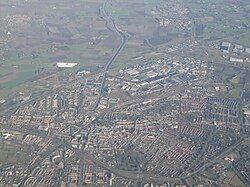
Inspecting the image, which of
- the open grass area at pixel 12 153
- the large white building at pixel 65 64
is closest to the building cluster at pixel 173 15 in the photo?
the large white building at pixel 65 64

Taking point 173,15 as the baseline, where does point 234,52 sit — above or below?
below

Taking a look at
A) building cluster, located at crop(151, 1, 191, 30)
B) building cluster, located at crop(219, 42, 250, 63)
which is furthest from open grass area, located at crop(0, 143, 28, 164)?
building cluster, located at crop(151, 1, 191, 30)

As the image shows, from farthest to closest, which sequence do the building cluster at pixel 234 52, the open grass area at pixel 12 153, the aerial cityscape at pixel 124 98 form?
the building cluster at pixel 234 52 → the open grass area at pixel 12 153 → the aerial cityscape at pixel 124 98

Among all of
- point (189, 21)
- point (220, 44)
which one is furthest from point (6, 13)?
point (220, 44)

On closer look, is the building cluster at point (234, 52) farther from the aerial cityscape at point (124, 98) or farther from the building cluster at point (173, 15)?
the building cluster at point (173, 15)

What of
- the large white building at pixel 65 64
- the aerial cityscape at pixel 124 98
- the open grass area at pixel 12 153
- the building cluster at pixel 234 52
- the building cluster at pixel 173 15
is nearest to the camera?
the aerial cityscape at pixel 124 98

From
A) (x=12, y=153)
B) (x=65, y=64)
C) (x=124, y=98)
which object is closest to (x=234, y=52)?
(x=124, y=98)

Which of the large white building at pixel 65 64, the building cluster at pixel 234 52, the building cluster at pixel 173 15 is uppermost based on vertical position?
the large white building at pixel 65 64

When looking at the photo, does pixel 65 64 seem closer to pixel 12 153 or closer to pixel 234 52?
pixel 12 153

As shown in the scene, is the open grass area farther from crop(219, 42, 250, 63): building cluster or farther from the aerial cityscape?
crop(219, 42, 250, 63): building cluster
